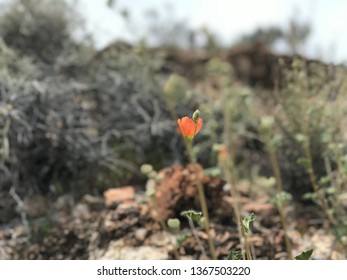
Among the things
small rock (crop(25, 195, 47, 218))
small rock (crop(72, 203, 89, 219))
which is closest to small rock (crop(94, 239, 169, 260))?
small rock (crop(72, 203, 89, 219))

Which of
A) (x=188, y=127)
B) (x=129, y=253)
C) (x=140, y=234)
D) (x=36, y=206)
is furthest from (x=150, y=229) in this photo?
(x=188, y=127)

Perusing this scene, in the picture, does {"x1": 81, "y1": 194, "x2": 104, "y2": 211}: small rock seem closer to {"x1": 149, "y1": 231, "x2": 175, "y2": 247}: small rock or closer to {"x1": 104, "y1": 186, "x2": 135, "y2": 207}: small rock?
{"x1": 104, "y1": 186, "x2": 135, "y2": 207}: small rock

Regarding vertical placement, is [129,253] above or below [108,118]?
below

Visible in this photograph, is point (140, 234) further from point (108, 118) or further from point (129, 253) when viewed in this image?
point (108, 118)

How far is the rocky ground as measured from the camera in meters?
2.38

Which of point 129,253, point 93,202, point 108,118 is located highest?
point 108,118

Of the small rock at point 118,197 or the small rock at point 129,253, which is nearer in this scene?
the small rock at point 129,253

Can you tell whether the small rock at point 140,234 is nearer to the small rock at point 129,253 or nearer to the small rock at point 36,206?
the small rock at point 129,253

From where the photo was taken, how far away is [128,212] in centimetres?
259

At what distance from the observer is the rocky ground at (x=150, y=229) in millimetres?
2385

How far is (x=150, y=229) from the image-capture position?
2.50 m

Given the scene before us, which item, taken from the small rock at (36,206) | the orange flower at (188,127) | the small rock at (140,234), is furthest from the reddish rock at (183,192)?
the orange flower at (188,127)

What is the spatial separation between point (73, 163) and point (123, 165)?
32 centimetres

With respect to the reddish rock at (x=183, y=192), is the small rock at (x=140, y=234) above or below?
below
